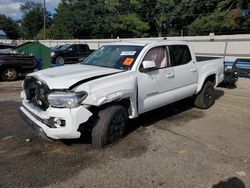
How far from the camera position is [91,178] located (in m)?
3.66

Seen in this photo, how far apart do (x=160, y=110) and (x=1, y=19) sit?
10942 centimetres

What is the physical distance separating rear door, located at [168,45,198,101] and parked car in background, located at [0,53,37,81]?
316 inches

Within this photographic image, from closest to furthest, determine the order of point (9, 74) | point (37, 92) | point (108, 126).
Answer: point (108, 126) → point (37, 92) → point (9, 74)

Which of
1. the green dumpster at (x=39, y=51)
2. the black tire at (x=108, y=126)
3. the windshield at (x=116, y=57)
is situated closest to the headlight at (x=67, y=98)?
the black tire at (x=108, y=126)

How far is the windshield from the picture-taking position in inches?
201

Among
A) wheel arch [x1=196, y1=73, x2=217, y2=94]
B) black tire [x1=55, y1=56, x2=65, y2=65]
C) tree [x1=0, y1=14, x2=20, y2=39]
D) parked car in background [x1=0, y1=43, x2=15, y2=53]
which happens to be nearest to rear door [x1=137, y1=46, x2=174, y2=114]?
wheel arch [x1=196, y1=73, x2=217, y2=94]

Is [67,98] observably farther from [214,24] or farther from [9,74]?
[214,24]

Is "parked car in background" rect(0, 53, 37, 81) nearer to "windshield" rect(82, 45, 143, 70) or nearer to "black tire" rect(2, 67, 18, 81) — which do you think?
"black tire" rect(2, 67, 18, 81)

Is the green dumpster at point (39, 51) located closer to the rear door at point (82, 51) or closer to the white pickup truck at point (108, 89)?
the rear door at point (82, 51)

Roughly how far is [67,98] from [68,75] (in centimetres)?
59

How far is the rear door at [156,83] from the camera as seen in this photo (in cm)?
505

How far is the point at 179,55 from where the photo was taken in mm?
6188

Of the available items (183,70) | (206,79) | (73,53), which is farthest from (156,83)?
(73,53)

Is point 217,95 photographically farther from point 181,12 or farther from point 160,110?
point 181,12
